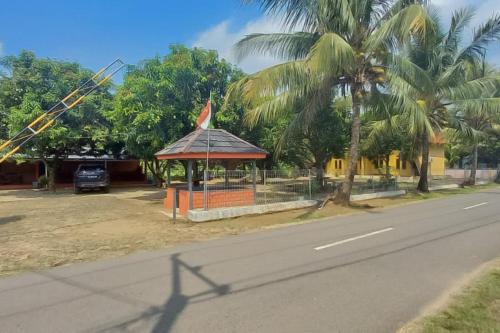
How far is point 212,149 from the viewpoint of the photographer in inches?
536

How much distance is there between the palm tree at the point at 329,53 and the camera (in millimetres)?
12125

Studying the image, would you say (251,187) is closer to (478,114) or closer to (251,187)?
(251,187)

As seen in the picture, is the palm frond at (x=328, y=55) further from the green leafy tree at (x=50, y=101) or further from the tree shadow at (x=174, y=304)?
the green leafy tree at (x=50, y=101)

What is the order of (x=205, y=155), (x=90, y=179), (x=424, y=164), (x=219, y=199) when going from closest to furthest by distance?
(x=205, y=155)
(x=219, y=199)
(x=424, y=164)
(x=90, y=179)

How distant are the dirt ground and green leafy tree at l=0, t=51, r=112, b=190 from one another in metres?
5.15

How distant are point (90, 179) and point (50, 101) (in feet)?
17.4

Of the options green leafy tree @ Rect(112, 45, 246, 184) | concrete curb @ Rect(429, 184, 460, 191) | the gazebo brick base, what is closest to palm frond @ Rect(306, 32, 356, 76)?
the gazebo brick base

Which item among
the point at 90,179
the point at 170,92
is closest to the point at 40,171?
the point at 90,179

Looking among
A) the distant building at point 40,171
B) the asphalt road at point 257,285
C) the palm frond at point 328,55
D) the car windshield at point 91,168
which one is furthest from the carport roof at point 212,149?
the distant building at point 40,171

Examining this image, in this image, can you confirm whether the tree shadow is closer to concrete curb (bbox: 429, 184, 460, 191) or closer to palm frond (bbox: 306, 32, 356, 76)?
palm frond (bbox: 306, 32, 356, 76)

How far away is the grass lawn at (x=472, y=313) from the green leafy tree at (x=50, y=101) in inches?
787

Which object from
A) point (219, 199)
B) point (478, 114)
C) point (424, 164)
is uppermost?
point (478, 114)

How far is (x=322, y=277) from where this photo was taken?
5883mm

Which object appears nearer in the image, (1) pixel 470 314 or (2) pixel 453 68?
(1) pixel 470 314
